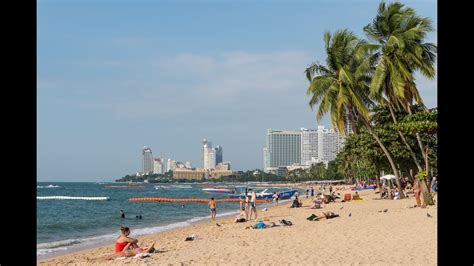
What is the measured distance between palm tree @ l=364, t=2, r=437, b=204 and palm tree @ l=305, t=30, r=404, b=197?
2055 mm

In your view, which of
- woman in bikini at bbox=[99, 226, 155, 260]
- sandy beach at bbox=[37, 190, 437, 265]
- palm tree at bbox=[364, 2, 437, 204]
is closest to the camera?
sandy beach at bbox=[37, 190, 437, 265]

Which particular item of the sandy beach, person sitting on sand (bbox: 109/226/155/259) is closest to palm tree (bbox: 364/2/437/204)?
the sandy beach

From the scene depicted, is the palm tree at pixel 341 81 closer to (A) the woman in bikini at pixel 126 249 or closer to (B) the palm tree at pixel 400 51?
(B) the palm tree at pixel 400 51

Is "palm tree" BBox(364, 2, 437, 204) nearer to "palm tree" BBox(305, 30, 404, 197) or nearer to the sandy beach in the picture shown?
"palm tree" BBox(305, 30, 404, 197)

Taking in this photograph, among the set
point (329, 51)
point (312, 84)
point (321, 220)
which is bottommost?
point (321, 220)

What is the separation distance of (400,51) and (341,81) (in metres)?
4.19

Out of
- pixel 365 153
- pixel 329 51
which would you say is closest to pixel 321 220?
pixel 329 51

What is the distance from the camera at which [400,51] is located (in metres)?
22.8

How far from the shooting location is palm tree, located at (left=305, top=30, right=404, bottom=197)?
26359mm

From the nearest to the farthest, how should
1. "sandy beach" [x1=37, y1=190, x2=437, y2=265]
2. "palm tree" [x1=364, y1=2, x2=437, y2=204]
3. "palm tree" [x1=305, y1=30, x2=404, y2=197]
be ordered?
"sandy beach" [x1=37, y1=190, x2=437, y2=265] → "palm tree" [x1=364, y1=2, x2=437, y2=204] → "palm tree" [x1=305, y1=30, x2=404, y2=197]

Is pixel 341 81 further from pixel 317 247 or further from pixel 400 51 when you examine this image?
pixel 317 247
